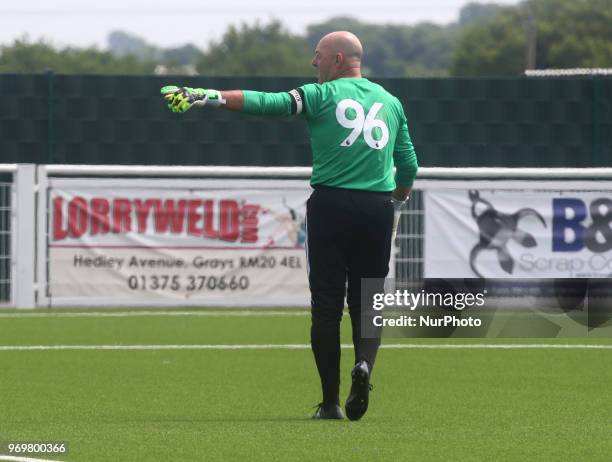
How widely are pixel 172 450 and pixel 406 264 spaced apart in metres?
9.27

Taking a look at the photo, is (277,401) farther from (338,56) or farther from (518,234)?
(518,234)

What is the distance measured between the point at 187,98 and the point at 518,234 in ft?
29.4

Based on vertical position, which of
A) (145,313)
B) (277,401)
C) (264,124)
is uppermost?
(264,124)

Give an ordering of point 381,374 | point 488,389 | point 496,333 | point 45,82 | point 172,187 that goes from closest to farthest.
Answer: point 488,389 < point 381,374 < point 496,333 < point 172,187 < point 45,82

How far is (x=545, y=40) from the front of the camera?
338 ft

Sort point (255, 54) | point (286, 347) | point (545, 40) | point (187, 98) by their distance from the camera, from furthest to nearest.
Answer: point (255, 54), point (545, 40), point (286, 347), point (187, 98)

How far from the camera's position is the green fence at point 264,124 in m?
18.0

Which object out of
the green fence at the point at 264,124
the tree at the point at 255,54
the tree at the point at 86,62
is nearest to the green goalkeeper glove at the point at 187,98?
the green fence at the point at 264,124

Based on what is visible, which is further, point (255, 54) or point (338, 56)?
point (255, 54)

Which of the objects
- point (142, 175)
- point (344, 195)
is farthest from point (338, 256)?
point (142, 175)

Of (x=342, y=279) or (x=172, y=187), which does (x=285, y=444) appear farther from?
(x=172, y=187)

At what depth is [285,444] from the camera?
7094 millimetres

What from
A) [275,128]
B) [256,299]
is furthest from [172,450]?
[275,128]

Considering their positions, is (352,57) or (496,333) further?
(496,333)
